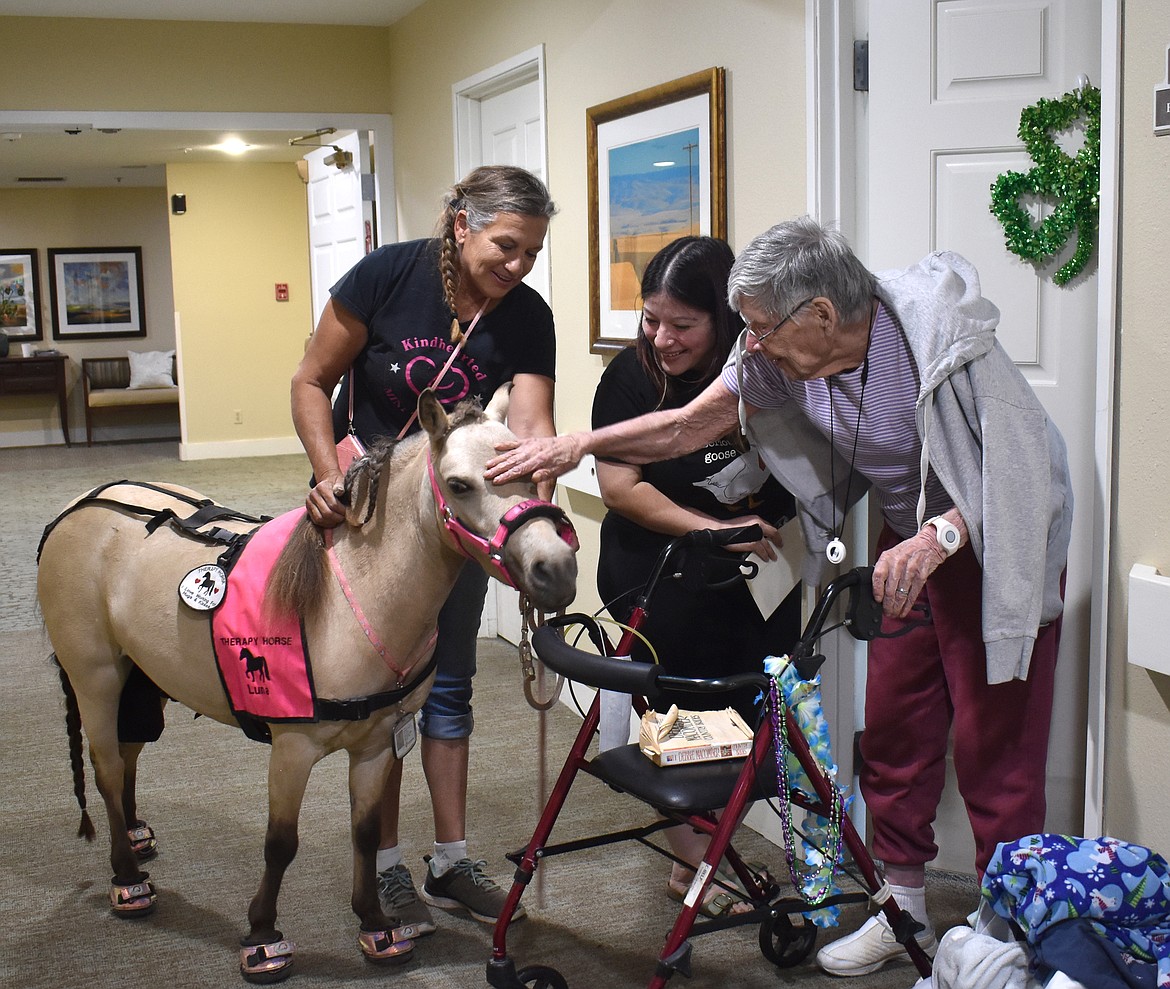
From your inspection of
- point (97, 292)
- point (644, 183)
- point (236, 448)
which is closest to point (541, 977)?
point (644, 183)

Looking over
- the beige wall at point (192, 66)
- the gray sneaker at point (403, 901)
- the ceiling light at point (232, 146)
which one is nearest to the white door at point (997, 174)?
the gray sneaker at point (403, 901)

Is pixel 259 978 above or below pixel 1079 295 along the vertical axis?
below

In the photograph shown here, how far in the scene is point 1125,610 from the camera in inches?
86.9

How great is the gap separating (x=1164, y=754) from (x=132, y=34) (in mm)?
5283

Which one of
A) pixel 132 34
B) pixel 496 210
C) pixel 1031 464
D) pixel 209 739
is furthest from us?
pixel 132 34

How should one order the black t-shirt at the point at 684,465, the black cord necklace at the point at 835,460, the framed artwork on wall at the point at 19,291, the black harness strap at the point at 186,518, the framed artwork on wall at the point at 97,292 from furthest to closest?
the framed artwork on wall at the point at 97,292, the framed artwork on wall at the point at 19,291, the black t-shirt at the point at 684,465, the black harness strap at the point at 186,518, the black cord necklace at the point at 835,460

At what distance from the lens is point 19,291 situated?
1300 cm

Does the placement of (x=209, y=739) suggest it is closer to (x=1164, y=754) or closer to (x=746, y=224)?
(x=746, y=224)

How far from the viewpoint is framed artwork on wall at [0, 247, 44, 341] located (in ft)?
42.5

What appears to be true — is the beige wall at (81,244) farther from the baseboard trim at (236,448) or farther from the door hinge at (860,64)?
the door hinge at (860,64)

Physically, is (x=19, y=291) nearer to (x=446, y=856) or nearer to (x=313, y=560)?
(x=446, y=856)

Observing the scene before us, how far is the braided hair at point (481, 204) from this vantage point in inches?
90.6

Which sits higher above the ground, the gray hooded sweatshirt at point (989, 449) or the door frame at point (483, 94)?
the door frame at point (483, 94)

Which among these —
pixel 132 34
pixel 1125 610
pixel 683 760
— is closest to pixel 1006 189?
pixel 1125 610
